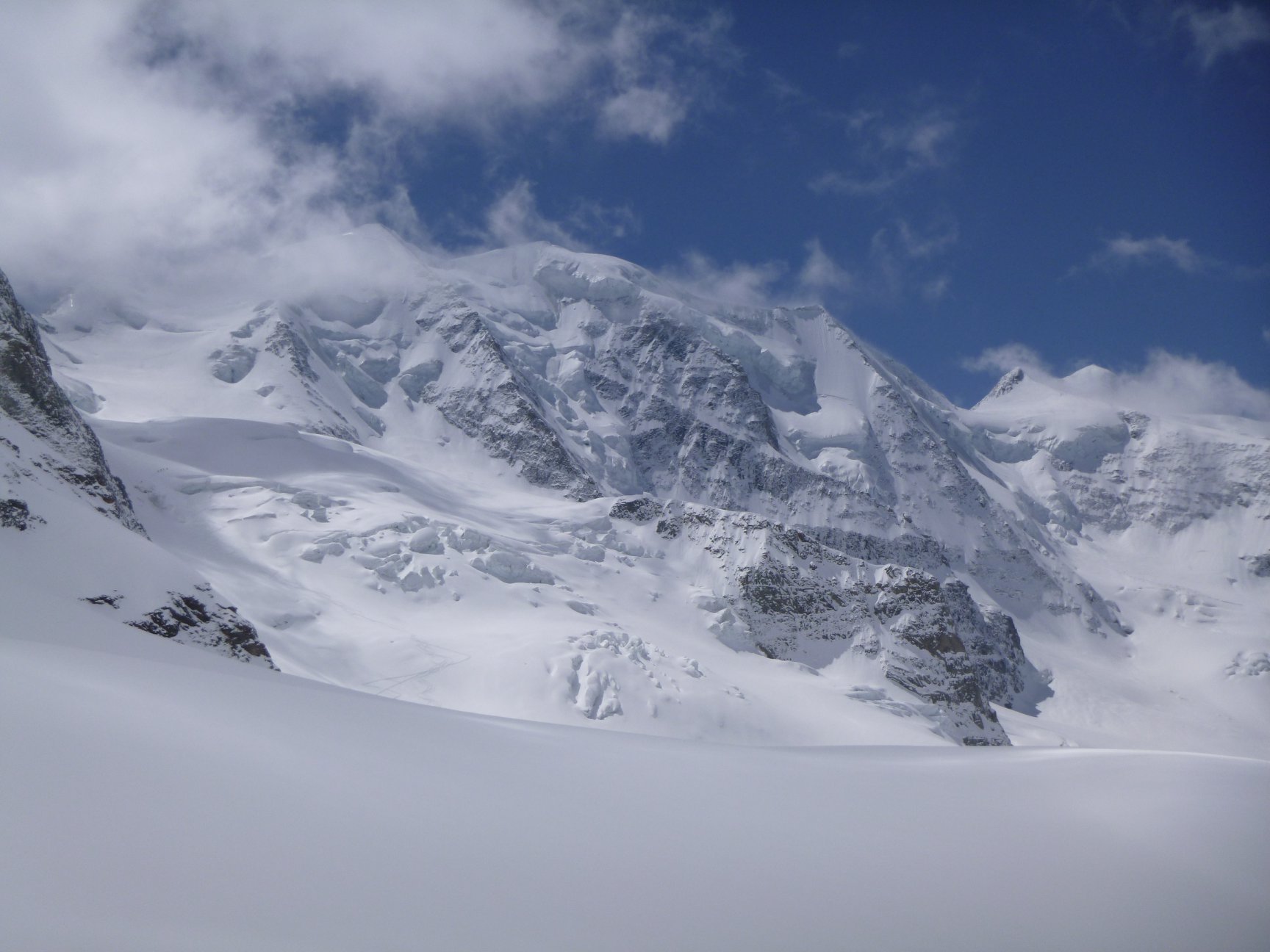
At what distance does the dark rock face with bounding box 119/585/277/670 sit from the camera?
55.2 feet

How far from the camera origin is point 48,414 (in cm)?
3806

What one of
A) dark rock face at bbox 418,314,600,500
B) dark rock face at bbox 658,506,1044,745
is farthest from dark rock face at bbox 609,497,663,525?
dark rock face at bbox 418,314,600,500

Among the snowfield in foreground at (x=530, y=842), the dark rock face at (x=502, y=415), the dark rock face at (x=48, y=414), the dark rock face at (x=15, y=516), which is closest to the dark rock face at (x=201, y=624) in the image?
the dark rock face at (x=15, y=516)

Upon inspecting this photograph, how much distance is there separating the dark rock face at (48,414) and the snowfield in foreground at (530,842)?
30894mm

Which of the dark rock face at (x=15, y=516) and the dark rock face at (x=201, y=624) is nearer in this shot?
the dark rock face at (x=15, y=516)

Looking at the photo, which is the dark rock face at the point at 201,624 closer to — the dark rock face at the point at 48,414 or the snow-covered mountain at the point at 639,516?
the snow-covered mountain at the point at 639,516

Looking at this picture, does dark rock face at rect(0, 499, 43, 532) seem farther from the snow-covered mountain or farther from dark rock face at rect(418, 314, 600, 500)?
dark rock face at rect(418, 314, 600, 500)

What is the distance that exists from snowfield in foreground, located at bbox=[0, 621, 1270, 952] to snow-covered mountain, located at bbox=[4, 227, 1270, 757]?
14.0m

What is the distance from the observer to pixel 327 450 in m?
73.6

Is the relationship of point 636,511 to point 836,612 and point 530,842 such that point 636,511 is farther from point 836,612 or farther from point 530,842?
point 530,842

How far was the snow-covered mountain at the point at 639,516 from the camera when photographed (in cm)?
4822

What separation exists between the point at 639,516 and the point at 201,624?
189 feet

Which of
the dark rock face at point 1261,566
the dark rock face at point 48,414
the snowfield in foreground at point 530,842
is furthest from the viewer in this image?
the dark rock face at point 1261,566

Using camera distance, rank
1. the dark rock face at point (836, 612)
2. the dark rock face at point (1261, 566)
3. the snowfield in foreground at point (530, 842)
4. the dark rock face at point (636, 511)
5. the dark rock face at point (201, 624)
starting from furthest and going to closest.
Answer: the dark rock face at point (1261, 566) → the dark rock face at point (636, 511) → the dark rock face at point (836, 612) → the dark rock face at point (201, 624) → the snowfield in foreground at point (530, 842)
